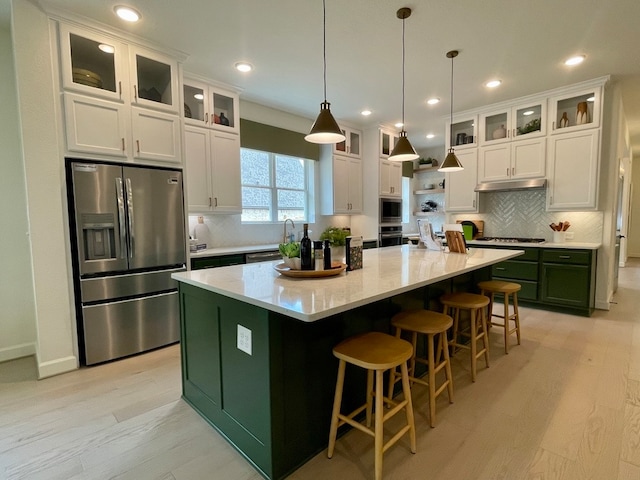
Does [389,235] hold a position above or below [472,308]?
above

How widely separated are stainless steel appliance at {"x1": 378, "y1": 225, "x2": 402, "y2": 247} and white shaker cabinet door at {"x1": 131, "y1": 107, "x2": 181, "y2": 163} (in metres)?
3.65

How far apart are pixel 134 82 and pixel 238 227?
2.07m

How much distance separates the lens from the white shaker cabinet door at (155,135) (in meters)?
2.91

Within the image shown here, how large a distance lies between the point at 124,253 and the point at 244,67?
7.40 feet

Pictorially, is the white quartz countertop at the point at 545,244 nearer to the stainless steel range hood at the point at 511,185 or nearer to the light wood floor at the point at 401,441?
the stainless steel range hood at the point at 511,185

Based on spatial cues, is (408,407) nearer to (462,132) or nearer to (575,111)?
(575,111)

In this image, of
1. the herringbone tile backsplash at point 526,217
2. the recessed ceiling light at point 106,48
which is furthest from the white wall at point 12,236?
the herringbone tile backsplash at point 526,217

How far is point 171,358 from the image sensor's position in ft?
9.60

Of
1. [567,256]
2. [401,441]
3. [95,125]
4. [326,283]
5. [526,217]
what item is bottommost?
[401,441]

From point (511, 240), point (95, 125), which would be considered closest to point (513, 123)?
point (511, 240)

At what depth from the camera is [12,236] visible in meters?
2.93

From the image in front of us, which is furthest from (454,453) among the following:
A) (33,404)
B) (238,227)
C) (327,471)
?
(238,227)

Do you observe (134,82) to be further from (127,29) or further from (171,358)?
(171,358)

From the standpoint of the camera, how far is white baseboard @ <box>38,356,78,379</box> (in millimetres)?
2547
